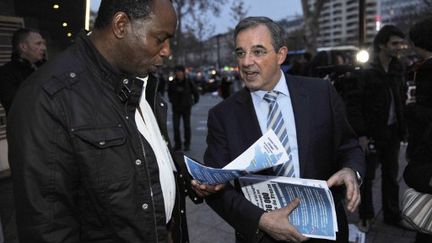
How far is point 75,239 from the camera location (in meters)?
1.43

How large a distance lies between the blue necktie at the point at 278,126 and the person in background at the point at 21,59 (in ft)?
9.23

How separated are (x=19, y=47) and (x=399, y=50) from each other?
3.96 m

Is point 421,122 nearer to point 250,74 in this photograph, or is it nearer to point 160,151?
point 250,74

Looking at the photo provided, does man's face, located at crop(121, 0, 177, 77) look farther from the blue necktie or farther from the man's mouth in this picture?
the blue necktie

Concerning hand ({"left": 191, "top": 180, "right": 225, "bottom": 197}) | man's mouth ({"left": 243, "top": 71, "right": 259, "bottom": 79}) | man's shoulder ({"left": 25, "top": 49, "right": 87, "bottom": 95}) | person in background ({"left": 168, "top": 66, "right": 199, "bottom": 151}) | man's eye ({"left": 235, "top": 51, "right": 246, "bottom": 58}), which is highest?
man's eye ({"left": 235, "top": 51, "right": 246, "bottom": 58})

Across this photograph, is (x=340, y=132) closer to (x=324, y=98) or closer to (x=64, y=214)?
(x=324, y=98)

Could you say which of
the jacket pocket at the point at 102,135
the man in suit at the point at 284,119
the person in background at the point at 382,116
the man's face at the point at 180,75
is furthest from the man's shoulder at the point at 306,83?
the man's face at the point at 180,75

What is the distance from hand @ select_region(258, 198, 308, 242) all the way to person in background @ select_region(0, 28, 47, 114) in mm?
3045

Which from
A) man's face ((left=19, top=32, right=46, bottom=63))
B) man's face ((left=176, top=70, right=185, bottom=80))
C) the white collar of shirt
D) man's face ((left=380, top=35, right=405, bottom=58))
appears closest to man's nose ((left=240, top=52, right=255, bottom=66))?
the white collar of shirt

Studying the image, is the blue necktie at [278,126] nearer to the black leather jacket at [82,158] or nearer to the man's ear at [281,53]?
the man's ear at [281,53]

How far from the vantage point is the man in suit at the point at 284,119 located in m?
2.07

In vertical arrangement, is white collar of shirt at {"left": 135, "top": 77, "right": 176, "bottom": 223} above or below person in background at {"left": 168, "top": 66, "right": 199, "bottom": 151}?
above

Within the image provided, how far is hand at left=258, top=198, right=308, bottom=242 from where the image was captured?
1814 millimetres

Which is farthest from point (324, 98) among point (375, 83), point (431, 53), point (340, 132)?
point (375, 83)
